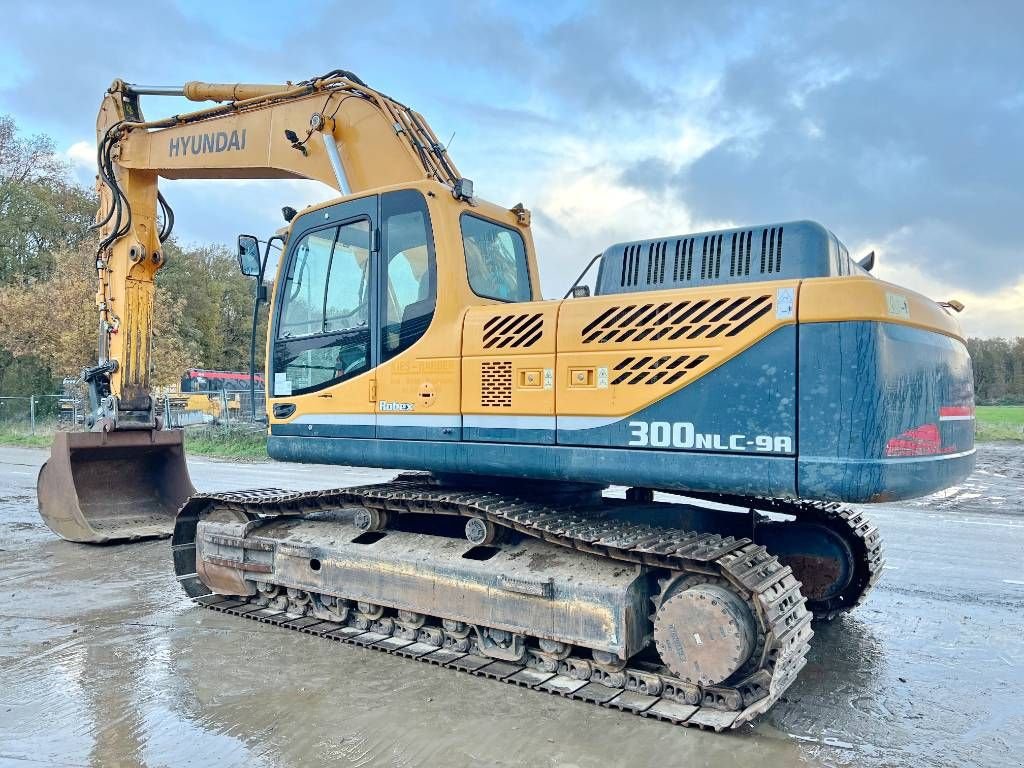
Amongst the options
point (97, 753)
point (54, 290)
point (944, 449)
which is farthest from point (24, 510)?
point (54, 290)

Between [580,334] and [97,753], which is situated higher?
[580,334]

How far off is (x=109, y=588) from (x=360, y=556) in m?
2.82

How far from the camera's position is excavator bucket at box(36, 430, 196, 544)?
8.18 m

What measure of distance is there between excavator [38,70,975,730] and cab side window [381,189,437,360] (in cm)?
2

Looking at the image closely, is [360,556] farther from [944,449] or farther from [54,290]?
[54,290]

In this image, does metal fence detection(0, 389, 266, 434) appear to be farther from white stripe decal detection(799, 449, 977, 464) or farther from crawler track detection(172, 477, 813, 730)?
white stripe decal detection(799, 449, 977, 464)

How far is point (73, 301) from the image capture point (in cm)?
2628

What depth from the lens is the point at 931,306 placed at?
13.8 feet

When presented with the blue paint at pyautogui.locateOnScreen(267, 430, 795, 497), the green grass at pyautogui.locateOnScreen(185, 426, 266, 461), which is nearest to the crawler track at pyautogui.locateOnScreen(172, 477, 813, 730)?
the blue paint at pyautogui.locateOnScreen(267, 430, 795, 497)

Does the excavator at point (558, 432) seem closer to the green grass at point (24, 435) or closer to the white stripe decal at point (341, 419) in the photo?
the white stripe decal at point (341, 419)

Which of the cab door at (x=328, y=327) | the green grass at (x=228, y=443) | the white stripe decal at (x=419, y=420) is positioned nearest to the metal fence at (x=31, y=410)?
the green grass at (x=228, y=443)

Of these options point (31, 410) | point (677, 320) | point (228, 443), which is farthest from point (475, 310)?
point (31, 410)

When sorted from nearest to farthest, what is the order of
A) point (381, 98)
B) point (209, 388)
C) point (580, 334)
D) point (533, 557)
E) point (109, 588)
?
point (580, 334), point (533, 557), point (381, 98), point (109, 588), point (209, 388)

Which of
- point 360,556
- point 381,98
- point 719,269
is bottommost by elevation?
point 360,556
